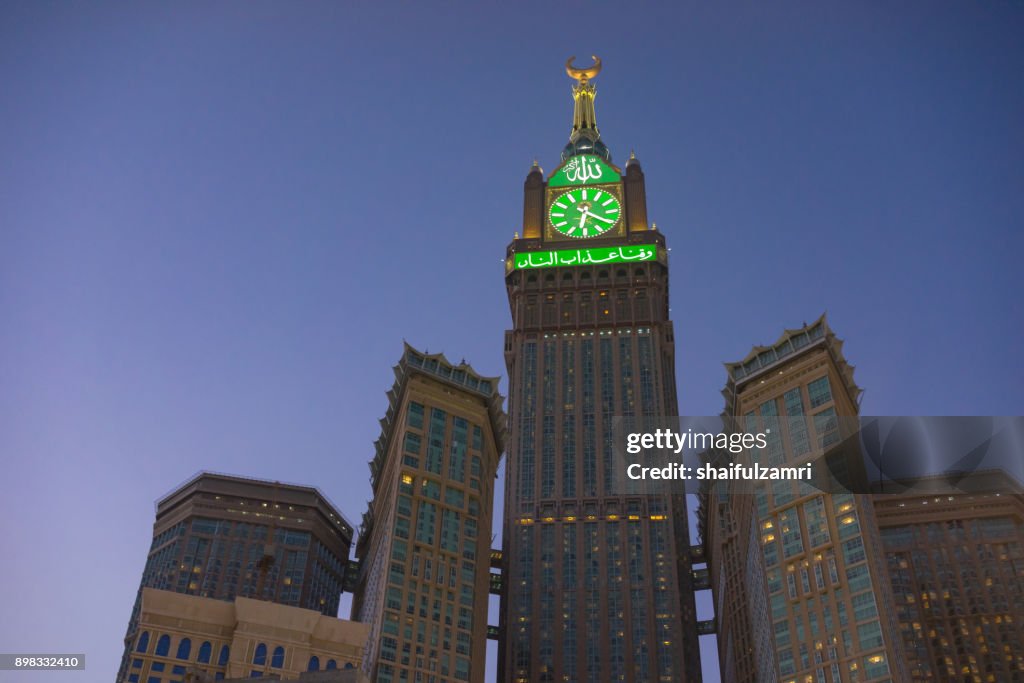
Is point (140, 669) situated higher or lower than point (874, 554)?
lower

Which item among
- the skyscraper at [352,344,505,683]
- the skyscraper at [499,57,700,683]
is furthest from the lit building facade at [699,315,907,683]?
the skyscraper at [352,344,505,683]

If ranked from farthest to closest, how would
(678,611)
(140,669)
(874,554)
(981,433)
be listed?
(678,611)
(874,554)
(140,669)
(981,433)

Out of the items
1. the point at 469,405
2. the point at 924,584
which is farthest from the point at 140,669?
the point at 924,584

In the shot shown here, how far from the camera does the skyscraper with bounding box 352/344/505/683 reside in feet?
Result: 474

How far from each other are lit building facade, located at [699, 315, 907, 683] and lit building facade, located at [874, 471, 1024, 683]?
26.5 m

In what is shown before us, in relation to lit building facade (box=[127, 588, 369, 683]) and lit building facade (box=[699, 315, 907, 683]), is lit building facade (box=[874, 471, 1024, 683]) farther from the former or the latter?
lit building facade (box=[127, 588, 369, 683])

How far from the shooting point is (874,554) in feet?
441

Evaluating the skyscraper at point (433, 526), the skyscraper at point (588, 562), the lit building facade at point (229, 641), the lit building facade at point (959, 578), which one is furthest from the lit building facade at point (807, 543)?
the lit building facade at point (229, 641)

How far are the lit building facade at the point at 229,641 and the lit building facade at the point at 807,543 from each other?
55.7m

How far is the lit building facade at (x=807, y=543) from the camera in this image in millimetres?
128625

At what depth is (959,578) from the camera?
177 metres

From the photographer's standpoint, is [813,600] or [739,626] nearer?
[813,600]

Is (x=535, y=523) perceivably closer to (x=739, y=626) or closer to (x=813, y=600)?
(x=739, y=626)

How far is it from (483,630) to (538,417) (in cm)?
5247
